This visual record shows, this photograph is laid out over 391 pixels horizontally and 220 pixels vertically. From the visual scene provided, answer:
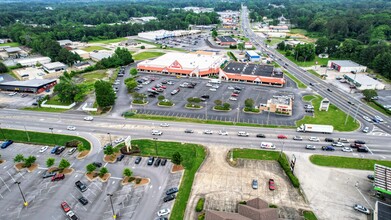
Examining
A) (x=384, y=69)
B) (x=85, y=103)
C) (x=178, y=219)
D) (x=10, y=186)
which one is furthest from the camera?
(x=384, y=69)

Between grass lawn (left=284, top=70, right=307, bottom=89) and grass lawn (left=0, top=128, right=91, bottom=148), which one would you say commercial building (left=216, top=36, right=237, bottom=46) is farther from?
grass lawn (left=0, top=128, right=91, bottom=148)

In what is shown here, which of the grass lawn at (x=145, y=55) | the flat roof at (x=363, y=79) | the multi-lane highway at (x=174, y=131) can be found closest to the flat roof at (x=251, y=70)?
the flat roof at (x=363, y=79)

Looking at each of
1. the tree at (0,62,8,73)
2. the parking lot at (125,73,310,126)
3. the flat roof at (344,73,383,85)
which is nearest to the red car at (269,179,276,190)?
the parking lot at (125,73,310,126)

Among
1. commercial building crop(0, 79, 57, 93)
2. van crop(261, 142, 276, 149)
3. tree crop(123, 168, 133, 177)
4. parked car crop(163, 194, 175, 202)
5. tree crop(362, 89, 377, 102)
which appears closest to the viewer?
parked car crop(163, 194, 175, 202)

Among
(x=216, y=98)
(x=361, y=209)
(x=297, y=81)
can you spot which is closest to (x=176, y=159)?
(x=361, y=209)

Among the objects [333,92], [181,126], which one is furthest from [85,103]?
[333,92]

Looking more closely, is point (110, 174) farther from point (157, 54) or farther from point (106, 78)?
point (157, 54)

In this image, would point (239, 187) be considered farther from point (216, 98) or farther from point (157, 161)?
point (216, 98)
